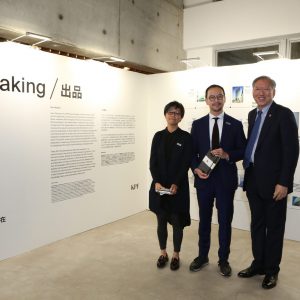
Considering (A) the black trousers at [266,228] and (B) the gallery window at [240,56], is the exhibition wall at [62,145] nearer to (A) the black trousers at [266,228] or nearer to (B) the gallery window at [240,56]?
(B) the gallery window at [240,56]

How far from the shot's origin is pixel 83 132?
422cm

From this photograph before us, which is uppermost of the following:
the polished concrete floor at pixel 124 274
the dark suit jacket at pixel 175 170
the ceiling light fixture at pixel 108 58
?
the ceiling light fixture at pixel 108 58

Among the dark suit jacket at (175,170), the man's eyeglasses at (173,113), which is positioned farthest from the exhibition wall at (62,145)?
the man's eyeglasses at (173,113)

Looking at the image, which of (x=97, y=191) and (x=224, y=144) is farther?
(x=97, y=191)

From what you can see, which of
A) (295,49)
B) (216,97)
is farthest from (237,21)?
(216,97)

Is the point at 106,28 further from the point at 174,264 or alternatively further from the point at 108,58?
the point at 174,264

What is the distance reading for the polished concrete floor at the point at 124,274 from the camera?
2.80 meters

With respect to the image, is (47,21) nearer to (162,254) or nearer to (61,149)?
(61,149)

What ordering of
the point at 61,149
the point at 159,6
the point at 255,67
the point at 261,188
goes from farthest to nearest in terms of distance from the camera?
the point at 159,6
the point at 255,67
the point at 61,149
the point at 261,188

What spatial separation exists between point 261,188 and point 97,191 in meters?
2.34

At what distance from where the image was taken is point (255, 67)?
4.35 meters

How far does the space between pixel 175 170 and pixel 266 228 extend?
3.14 ft

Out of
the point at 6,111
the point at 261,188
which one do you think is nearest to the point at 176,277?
the point at 261,188

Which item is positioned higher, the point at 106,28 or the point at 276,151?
the point at 106,28
